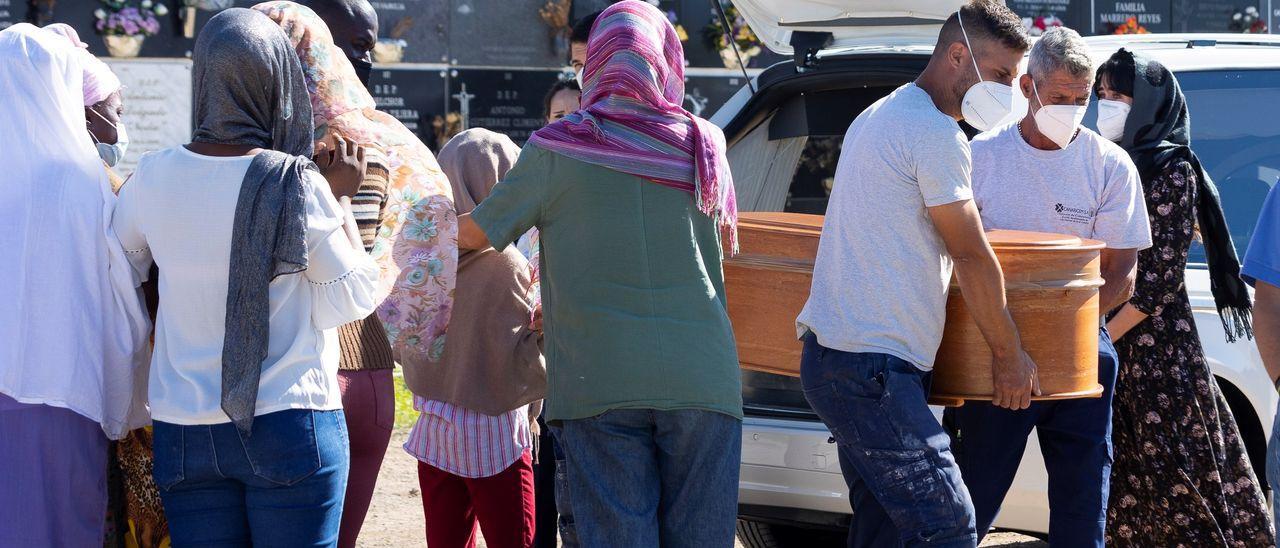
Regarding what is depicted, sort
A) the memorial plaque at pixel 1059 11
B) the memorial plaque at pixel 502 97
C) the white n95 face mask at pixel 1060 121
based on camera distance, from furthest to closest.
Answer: the memorial plaque at pixel 1059 11 < the memorial plaque at pixel 502 97 < the white n95 face mask at pixel 1060 121

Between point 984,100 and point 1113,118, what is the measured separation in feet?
3.73

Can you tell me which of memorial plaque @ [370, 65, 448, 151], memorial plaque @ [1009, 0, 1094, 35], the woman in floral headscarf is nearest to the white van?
the woman in floral headscarf

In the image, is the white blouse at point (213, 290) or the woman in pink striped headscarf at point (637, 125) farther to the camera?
the woman in pink striped headscarf at point (637, 125)

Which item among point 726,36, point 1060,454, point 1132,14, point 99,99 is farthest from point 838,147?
point 1132,14

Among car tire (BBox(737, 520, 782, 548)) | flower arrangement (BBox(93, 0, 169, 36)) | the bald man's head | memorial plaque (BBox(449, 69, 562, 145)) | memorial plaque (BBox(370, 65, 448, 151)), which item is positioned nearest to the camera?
the bald man's head

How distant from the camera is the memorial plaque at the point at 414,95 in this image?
343 inches

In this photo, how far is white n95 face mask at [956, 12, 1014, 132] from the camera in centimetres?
332

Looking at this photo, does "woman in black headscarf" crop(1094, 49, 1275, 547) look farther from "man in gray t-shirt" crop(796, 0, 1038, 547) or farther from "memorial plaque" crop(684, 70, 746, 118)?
"memorial plaque" crop(684, 70, 746, 118)

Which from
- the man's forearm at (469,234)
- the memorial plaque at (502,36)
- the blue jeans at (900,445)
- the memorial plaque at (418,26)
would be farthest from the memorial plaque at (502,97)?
the blue jeans at (900,445)

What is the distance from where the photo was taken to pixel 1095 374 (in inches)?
139

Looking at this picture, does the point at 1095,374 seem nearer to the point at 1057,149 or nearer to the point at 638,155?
the point at 1057,149

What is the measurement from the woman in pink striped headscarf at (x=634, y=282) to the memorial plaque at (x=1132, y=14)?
7.62 metres

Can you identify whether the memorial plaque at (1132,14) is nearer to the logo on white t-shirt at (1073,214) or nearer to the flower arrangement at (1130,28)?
the flower arrangement at (1130,28)

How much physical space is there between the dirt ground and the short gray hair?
2261mm
